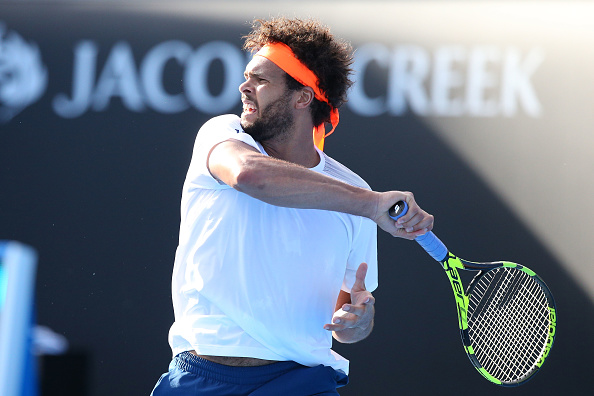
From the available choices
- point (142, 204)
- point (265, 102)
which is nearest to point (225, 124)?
point (265, 102)

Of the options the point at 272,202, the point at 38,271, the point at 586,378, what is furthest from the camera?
the point at 38,271

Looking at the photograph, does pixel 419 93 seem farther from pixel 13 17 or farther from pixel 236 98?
pixel 13 17

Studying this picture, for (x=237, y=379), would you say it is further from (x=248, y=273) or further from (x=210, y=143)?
(x=210, y=143)

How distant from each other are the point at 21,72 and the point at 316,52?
229 cm

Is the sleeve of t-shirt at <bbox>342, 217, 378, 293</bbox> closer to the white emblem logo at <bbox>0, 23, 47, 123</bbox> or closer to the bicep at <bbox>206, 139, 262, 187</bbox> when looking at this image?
the bicep at <bbox>206, 139, 262, 187</bbox>

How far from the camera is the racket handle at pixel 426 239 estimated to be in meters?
1.90

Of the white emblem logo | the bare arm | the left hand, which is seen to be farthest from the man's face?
the white emblem logo

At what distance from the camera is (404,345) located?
13.2ft

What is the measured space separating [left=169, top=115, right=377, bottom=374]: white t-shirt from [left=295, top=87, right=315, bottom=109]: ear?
→ 0.91 feet

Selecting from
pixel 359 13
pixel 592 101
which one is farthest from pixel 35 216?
pixel 592 101

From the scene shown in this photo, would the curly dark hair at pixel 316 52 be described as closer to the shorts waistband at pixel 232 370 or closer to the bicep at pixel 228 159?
the bicep at pixel 228 159

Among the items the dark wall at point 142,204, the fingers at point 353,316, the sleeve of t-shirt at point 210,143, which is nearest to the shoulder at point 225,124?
the sleeve of t-shirt at point 210,143

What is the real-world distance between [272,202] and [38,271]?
8.75ft

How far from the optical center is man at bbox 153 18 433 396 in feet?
6.23
